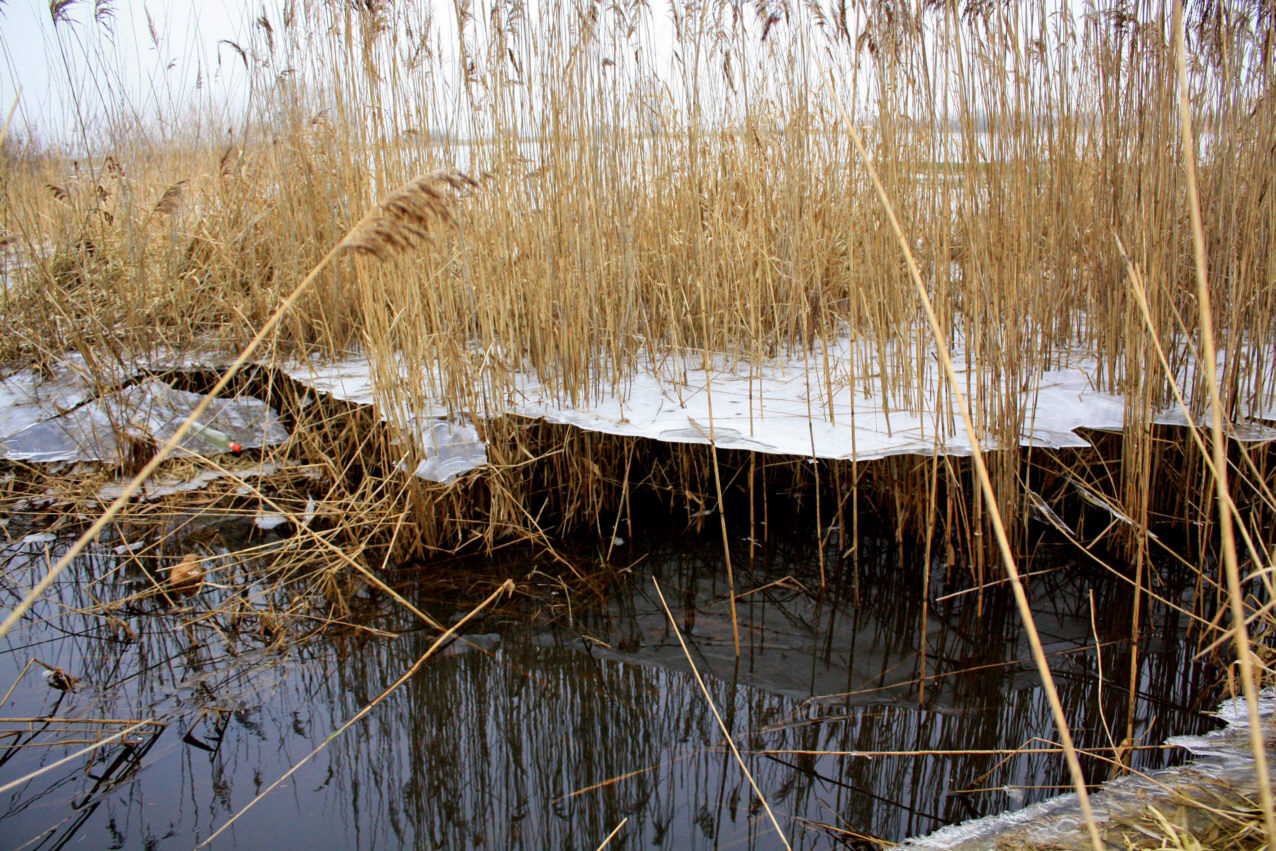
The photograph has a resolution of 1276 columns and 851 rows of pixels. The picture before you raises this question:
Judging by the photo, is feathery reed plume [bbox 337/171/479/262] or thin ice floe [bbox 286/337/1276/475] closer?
feathery reed plume [bbox 337/171/479/262]

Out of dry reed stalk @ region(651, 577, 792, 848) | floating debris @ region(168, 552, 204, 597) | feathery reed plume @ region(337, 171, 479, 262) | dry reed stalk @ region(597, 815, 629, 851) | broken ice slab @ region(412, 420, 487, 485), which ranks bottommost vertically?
dry reed stalk @ region(597, 815, 629, 851)

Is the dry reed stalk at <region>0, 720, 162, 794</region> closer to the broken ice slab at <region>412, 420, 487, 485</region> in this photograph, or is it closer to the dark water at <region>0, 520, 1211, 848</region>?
the dark water at <region>0, 520, 1211, 848</region>

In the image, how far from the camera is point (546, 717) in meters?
1.60

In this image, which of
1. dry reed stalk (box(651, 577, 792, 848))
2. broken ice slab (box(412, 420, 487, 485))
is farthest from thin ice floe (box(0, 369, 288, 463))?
dry reed stalk (box(651, 577, 792, 848))

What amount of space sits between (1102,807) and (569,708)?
98 centimetres

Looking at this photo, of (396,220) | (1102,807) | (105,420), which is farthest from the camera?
(105,420)

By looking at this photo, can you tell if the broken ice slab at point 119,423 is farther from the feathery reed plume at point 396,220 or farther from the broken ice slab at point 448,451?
the feathery reed plume at point 396,220

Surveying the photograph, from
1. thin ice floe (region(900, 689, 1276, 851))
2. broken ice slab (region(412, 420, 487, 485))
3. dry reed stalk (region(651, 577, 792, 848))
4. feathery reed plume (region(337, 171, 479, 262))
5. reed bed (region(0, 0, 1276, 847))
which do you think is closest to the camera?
feathery reed plume (region(337, 171, 479, 262))

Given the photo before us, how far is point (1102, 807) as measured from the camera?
119cm

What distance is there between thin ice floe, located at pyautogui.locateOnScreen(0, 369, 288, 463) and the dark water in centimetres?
61

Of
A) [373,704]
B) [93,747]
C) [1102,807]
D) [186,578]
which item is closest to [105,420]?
[186,578]

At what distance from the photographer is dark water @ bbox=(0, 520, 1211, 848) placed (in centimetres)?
132

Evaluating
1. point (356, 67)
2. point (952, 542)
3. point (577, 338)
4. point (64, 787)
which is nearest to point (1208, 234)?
point (952, 542)

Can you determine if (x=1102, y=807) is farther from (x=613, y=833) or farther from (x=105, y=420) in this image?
(x=105, y=420)
